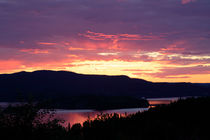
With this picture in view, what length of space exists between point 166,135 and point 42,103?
20.3 feet

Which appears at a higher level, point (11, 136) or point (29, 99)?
point (29, 99)

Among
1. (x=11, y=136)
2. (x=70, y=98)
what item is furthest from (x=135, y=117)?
(x=70, y=98)

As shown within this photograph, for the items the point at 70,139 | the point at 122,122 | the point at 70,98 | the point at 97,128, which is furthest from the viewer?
the point at 70,98

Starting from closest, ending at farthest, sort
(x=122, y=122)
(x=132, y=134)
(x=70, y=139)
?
1. (x=70, y=139)
2. (x=132, y=134)
3. (x=122, y=122)

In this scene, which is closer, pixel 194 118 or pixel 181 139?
pixel 181 139

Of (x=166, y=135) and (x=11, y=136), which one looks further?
(x=166, y=135)

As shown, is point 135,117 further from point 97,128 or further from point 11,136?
point 11,136

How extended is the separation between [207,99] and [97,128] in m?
9.31

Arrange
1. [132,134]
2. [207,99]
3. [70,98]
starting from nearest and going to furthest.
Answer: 1. [132,134]
2. [207,99]
3. [70,98]

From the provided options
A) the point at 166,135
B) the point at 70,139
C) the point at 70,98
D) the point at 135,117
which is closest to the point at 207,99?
the point at 135,117

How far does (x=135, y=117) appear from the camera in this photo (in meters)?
19.2

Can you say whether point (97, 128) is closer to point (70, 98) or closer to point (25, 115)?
point (25, 115)

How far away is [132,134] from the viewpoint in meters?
14.3

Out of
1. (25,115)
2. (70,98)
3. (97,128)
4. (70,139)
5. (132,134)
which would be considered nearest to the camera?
(70,139)
